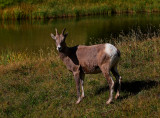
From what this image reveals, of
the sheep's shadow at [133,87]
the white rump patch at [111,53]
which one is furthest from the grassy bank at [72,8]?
the white rump patch at [111,53]

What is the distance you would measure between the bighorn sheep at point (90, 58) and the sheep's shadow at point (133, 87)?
49cm

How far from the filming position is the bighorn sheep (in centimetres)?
665

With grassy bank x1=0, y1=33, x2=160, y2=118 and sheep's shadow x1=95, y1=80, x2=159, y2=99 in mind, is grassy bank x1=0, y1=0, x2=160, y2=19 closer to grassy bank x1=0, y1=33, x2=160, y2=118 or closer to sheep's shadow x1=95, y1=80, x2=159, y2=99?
grassy bank x1=0, y1=33, x2=160, y2=118

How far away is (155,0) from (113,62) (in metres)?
33.0

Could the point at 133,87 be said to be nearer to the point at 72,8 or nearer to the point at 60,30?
the point at 60,30

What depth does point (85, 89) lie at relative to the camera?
8094 mm

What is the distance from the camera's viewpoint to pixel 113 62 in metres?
6.73

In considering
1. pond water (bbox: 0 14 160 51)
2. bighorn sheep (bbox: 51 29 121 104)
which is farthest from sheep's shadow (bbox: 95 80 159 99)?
pond water (bbox: 0 14 160 51)

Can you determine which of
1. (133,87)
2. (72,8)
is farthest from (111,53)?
(72,8)

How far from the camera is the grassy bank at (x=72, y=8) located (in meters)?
37.1

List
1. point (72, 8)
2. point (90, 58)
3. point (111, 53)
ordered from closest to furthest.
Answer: point (111, 53) → point (90, 58) → point (72, 8)

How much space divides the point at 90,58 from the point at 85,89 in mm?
1490

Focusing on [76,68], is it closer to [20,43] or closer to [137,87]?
[137,87]

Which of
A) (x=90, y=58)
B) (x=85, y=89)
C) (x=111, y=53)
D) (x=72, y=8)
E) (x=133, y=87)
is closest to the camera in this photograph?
(x=111, y=53)
